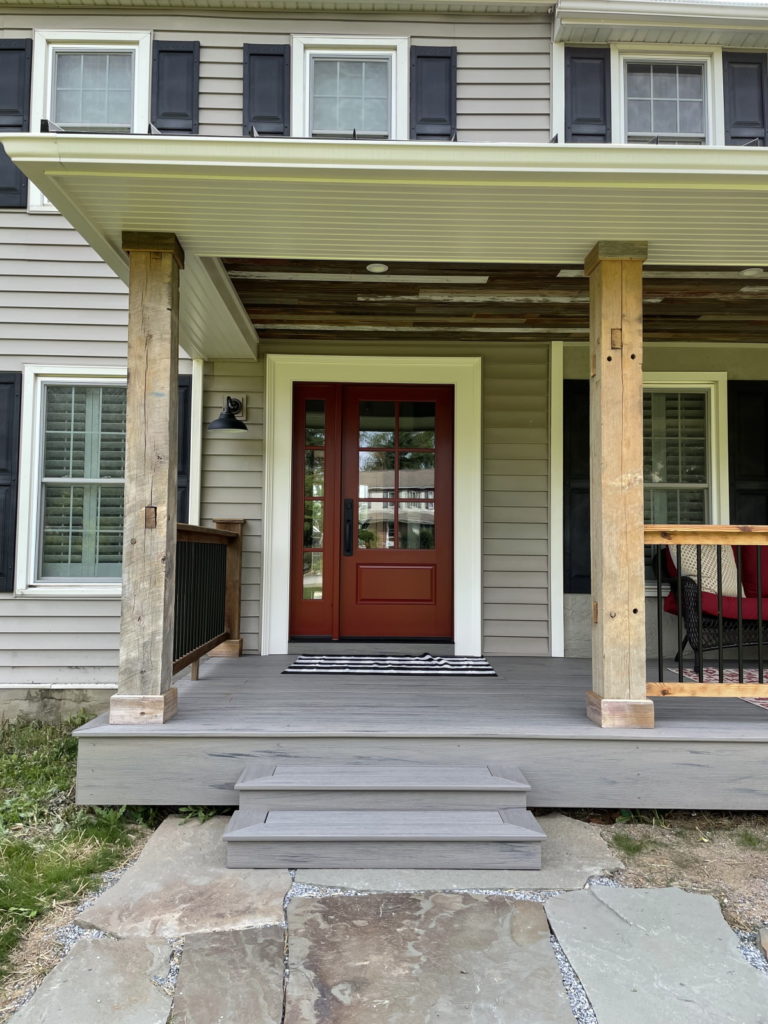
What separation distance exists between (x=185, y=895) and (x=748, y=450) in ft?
14.0

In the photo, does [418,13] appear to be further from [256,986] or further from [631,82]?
[256,986]

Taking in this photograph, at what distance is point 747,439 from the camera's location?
15.2 feet

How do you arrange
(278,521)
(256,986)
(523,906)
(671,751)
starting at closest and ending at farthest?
(256,986) < (523,906) < (671,751) < (278,521)

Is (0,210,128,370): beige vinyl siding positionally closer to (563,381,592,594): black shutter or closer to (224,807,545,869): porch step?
(563,381,592,594): black shutter

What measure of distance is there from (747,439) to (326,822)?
3.81 meters

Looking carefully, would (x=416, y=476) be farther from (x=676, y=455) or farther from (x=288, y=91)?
(x=288, y=91)

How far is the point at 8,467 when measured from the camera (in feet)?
14.3

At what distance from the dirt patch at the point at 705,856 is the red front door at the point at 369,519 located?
2142 millimetres

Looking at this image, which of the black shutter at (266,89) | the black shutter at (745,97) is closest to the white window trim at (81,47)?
the black shutter at (266,89)

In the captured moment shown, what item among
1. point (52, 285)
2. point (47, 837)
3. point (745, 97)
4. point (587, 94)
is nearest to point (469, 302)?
point (587, 94)

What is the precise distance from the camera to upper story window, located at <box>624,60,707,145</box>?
4.64 meters

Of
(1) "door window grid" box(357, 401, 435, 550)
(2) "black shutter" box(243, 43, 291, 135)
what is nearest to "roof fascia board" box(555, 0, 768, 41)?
(2) "black shutter" box(243, 43, 291, 135)

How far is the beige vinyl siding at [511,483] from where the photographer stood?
457cm

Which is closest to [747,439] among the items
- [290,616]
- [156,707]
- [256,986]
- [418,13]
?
[290,616]
